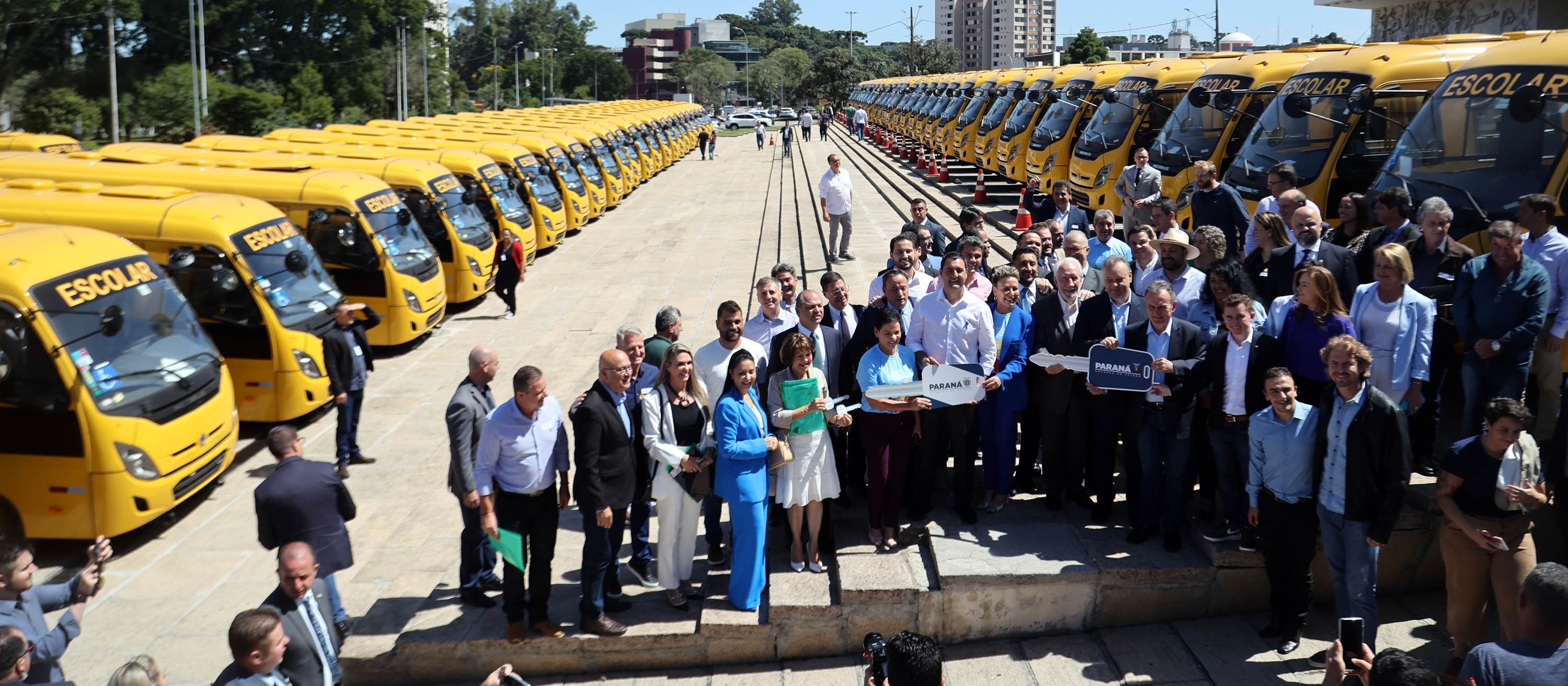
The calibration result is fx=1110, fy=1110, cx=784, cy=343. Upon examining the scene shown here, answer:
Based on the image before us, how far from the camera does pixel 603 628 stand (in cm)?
648

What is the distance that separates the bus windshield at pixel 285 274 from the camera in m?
11.6

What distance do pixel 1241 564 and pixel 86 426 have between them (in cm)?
824

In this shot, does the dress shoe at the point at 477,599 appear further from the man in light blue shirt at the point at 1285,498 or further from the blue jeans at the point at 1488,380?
the blue jeans at the point at 1488,380

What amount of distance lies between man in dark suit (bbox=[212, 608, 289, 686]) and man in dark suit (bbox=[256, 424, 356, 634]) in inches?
71.6

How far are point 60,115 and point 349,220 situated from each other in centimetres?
4136

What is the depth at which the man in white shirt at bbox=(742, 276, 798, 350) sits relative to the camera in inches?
301

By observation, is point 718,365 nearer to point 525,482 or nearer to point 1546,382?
point 525,482

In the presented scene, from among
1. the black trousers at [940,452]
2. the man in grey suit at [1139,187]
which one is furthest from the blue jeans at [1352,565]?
the man in grey suit at [1139,187]

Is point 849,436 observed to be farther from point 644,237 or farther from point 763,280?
point 644,237

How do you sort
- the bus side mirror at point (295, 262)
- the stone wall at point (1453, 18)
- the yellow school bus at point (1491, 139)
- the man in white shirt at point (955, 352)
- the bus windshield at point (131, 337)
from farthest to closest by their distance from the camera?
the stone wall at point (1453, 18) → the bus side mirror at point (295, 262) → the bus windshield at point (131, 337) → the yellow school bus at point (1491, 139) → the man in white shirt at point (955, 352)

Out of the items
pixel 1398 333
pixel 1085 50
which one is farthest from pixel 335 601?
pixel 1085 50

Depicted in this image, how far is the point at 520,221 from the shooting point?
20141mm

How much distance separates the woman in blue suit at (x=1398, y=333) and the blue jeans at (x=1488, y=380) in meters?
0.51

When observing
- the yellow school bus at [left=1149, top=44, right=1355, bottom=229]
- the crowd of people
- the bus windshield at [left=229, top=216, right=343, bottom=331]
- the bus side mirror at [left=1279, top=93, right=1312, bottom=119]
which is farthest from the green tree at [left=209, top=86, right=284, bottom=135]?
the crowd of people
